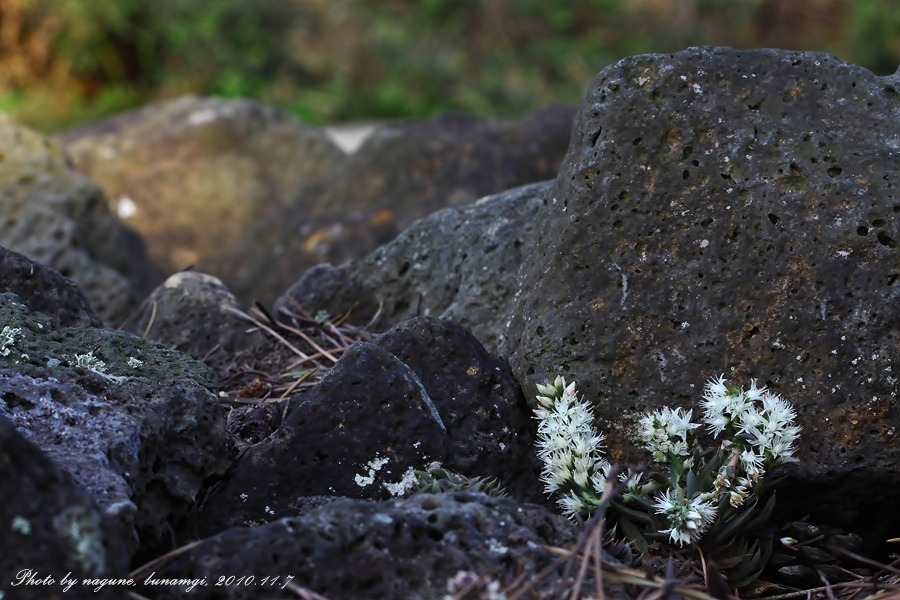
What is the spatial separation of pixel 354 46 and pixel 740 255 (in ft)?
47.5

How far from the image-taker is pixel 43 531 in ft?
6.65

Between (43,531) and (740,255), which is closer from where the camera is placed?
(43,531)

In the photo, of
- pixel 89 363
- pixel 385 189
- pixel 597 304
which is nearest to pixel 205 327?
pixel 89 363

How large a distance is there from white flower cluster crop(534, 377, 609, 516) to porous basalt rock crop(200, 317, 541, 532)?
154 mm

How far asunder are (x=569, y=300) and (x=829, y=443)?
0.75m

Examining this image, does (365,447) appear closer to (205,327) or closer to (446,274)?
(446,274)

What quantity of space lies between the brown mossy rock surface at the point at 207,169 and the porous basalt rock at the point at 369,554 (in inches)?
223

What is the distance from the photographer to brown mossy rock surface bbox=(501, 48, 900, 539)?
114 inches

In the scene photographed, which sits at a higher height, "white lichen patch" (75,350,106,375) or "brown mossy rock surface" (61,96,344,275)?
"white lichen patch" (75,350,106,375)

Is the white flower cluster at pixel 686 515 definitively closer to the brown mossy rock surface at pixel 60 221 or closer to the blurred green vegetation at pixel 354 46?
the brown mossy rock surface at pixel 60 221

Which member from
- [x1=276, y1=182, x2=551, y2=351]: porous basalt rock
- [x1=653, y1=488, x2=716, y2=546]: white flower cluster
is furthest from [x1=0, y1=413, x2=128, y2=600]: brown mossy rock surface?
[x1=276, y1=182, x2=551, y2=351]: porous basalt rock

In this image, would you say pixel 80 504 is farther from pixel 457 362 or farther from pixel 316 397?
pixel 457 362

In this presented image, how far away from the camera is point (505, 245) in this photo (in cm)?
379

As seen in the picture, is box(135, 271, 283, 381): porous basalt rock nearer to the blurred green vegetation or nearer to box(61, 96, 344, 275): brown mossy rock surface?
box(61, 96, 344, 275): brown mossy rock surface
